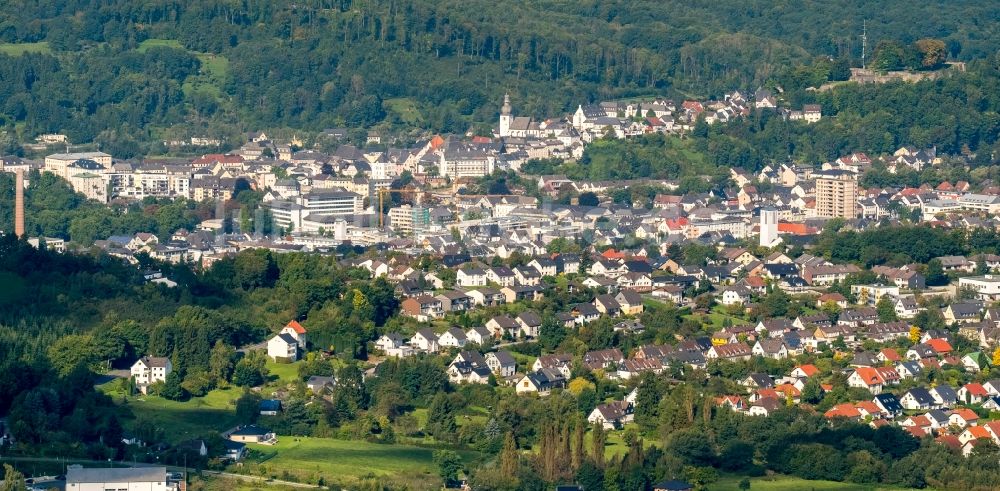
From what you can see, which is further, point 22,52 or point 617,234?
point 22,52

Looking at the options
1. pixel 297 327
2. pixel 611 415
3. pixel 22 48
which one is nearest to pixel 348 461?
pixel 611 415

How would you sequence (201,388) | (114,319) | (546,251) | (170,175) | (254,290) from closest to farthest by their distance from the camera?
(201,388) → (114,319) → (254,290) → (546,251) → (170,175)

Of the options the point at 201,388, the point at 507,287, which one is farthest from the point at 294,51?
the point at 201,388

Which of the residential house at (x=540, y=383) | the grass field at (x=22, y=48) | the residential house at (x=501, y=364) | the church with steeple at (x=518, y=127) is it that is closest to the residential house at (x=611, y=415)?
the residential house at (x=540, y=383)

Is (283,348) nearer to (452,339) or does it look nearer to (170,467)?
(452,339)

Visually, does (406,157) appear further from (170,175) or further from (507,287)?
(507,287)

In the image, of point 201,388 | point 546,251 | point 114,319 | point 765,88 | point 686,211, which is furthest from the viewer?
point 765,88

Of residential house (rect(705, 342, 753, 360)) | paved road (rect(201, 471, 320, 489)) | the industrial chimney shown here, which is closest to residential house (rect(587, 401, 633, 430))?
residential house (rect(705, 342, 753, 360))

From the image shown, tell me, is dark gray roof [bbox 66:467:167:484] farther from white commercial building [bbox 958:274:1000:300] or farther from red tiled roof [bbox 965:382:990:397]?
white commercial building [bbox 958:274:1000:300]

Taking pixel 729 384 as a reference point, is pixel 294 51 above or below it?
above
